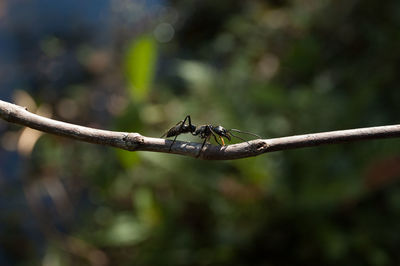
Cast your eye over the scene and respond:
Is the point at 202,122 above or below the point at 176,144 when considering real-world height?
above

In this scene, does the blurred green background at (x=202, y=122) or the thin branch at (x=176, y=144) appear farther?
the blurred green background at (x=202, y=122)

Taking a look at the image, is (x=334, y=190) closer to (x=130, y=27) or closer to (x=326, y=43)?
(x=326, y=43)

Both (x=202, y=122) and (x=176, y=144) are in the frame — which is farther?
(x=202, y=122)

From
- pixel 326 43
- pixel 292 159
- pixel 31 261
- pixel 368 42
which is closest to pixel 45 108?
pixel 31 261

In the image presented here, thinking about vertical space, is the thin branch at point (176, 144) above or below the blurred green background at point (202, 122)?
below

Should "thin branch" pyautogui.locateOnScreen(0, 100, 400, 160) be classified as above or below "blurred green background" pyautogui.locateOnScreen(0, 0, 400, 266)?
below
